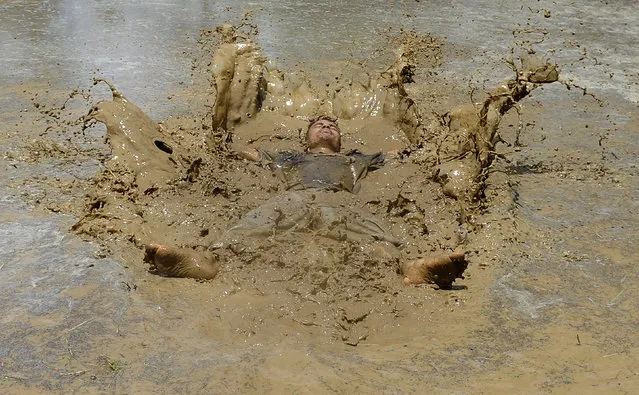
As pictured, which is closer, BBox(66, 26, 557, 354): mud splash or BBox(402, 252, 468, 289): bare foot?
BBox(402, 252, 468, 289): bare foot

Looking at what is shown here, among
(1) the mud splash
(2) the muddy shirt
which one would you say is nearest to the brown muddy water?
(1) the mud splash

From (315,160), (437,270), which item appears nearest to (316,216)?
(437,270)

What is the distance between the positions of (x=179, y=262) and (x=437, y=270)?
6.01ft

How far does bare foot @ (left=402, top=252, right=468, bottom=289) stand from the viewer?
5.18 metres

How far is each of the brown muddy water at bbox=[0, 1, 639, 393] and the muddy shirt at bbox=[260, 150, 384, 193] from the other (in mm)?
151

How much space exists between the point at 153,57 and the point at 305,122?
11.3 feet

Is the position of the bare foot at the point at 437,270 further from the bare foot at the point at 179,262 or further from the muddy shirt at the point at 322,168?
the muddy shirt at the point at 322,168

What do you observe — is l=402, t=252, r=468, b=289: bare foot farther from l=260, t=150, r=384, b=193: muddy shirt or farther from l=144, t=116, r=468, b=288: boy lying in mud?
l=260, t=150, r=384, b=193: muddy shirt

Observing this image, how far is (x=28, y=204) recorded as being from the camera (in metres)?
6.56

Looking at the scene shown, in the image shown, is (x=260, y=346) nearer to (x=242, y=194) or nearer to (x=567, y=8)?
(x=242, y=194)

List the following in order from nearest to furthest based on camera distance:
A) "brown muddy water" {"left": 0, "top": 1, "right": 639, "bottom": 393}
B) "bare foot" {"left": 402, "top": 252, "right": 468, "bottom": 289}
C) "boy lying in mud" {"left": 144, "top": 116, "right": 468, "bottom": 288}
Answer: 1. "brown muddy water" {"left": 0, "top": 1, "right": 639, "bottom": 393}
2. "bare foot" {"left": 402, "top": 252, "right": 468, "bottom": 289}
3. "boy lying in mud" {"left": 144, "top": 116, "right": 468, "bottom": 288}

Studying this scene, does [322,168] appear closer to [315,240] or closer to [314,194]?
[314,194]

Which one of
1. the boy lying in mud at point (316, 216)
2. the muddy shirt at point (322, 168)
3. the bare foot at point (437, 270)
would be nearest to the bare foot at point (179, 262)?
the boy lying in mud at point (316, 216)

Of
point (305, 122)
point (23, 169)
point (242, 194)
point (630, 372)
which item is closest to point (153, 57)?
point (305, 122)
